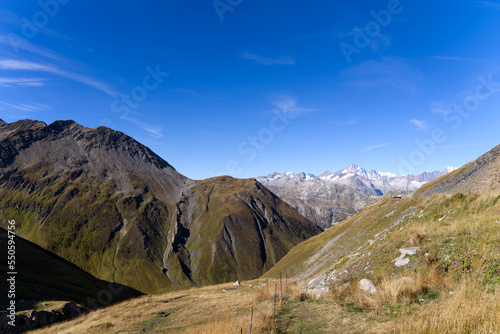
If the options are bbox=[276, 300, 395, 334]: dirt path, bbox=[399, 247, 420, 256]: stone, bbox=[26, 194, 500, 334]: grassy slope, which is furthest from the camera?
bbox=[399, 247, 420, 256]: stone

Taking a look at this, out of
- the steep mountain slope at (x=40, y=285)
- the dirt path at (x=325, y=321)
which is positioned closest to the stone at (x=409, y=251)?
the dirt path at (x=325, y=321)

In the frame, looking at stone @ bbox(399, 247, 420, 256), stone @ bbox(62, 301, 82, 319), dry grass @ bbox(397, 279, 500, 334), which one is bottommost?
stone @ bbox(62, 301, 82, 319)

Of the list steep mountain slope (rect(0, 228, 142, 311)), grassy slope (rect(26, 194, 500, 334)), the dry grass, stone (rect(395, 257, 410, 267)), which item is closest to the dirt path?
grassy slope (rect(26, 194, 500, 334))

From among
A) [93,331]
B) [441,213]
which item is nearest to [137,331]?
[93,331]

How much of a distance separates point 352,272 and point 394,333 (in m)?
9.20

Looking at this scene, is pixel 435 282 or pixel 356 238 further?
pixel 356 238

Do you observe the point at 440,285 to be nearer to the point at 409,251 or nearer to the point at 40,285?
the point at 409,251

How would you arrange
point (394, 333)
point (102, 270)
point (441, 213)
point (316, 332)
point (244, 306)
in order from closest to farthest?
point (394, 333) < point (316, 332) < point (244, 306) < point (441, 213) < point (102, 270)

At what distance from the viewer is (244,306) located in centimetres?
1378

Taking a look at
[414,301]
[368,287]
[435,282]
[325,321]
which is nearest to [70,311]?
[325,321]

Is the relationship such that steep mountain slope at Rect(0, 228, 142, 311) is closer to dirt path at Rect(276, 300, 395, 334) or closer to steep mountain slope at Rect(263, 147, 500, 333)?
dirt path at Rect(276, 300, 395, 334)

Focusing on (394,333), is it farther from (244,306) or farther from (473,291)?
(244,306)

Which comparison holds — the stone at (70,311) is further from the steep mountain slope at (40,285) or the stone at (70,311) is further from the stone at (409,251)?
the stone at (409,251)

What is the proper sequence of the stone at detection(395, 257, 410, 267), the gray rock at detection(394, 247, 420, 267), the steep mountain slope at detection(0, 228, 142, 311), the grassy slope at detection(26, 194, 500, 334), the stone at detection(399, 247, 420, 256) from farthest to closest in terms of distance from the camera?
the steep mountain slope at detection(0, 228, 142, 311) < the stone at detection(399, 247, 420, 256) < the gray rock at detection(394, 247, 420, 267) < the stone at detection(395, 257, 410, 267) < the grassy slope at detection(26, 194, 500, 334)
